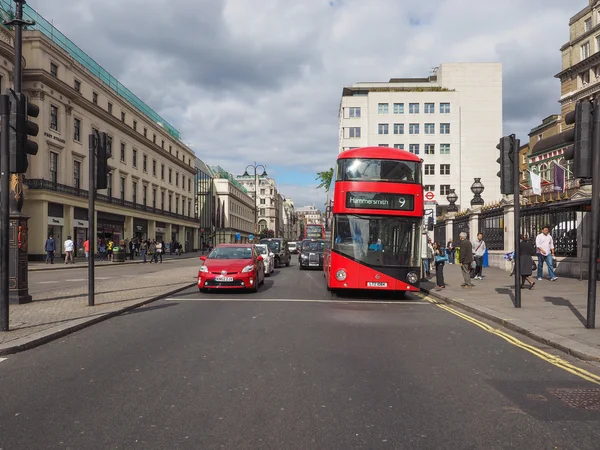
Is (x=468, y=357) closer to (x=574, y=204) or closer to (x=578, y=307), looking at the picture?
(x=578, y=307)

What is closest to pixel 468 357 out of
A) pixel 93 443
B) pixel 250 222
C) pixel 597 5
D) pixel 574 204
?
pixel 93 443

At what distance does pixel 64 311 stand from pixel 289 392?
6487 mm

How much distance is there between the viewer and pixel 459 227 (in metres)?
28.8

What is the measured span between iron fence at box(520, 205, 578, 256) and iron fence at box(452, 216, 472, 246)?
6.62 metres

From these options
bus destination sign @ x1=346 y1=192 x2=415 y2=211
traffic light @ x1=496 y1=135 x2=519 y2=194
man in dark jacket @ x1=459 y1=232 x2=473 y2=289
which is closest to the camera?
traffic light @ x1=496 y1=135 x2=519 y2=194

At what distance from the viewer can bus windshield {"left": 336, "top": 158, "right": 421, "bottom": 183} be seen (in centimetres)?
1236

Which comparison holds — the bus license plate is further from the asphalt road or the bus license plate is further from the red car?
the asphalt road

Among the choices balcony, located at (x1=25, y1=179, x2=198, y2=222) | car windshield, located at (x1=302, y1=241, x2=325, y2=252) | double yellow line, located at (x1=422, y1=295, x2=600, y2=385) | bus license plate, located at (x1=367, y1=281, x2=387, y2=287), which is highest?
balcony, located at (x1=25, y1=179, x2=198, y2=222)

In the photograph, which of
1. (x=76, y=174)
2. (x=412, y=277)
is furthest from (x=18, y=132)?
(x=76, y=174)

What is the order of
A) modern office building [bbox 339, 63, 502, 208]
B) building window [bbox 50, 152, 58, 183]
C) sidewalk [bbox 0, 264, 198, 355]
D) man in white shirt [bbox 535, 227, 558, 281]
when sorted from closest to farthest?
sidewalk [bbox 0, 264, 198, 355] < man in white shirt [bbox 535, 227, 558, 281] < building window [bbox 50, 152, 58, 183] < modern office building [bbox 339, 63, 502, 208]

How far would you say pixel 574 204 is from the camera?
15891 millimetres

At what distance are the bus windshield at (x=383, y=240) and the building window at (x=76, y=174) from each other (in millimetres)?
31875

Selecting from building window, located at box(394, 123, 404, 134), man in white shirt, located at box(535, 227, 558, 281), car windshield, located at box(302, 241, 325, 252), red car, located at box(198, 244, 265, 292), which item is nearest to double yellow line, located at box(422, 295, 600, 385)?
red car, located at box(198, 244, 265, 292)

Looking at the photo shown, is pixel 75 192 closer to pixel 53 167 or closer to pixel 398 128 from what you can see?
pixel 53 167
